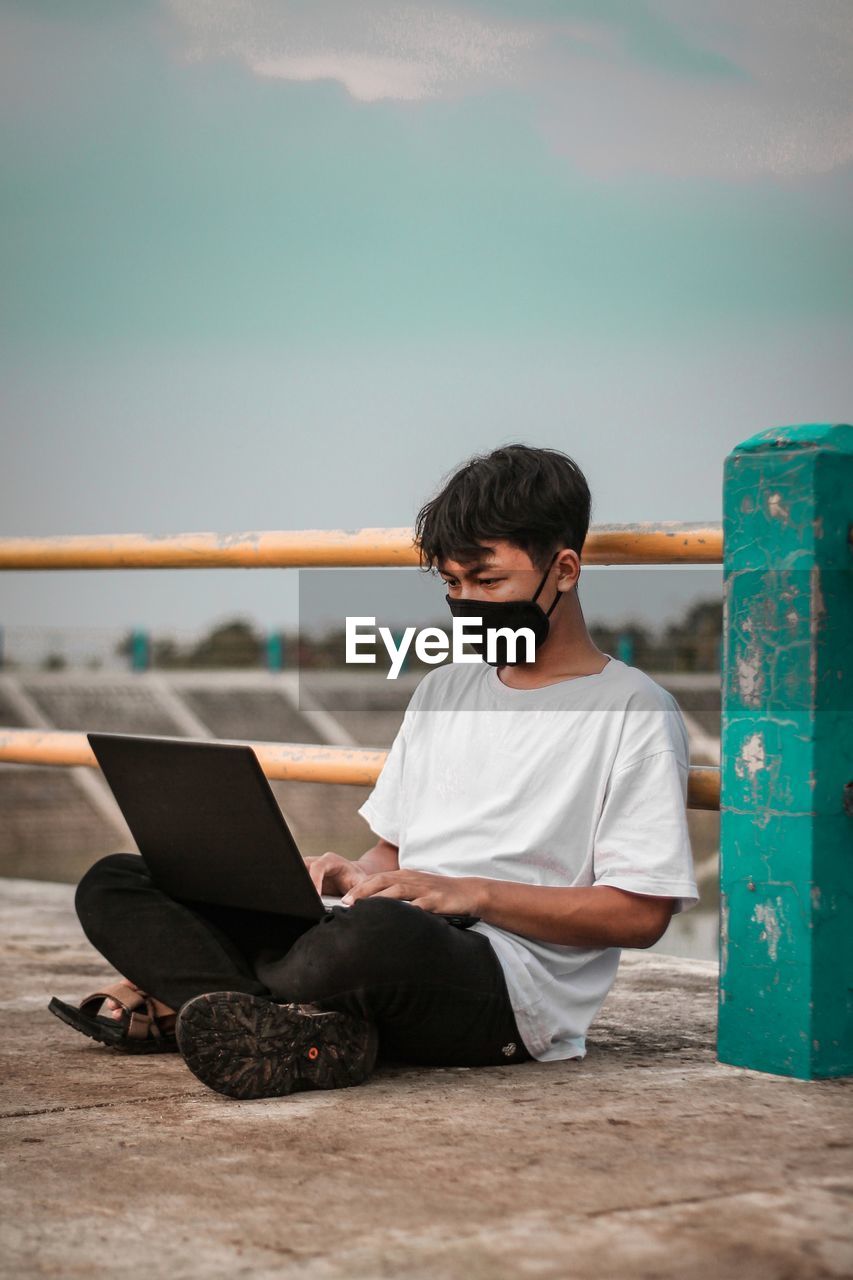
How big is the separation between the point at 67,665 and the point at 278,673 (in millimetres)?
3363

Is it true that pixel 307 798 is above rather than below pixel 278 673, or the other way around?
below

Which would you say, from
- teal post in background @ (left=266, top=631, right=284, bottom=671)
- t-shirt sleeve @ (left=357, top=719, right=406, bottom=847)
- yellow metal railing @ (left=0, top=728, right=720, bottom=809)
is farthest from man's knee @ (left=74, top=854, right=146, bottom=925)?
teal post in background @ (left=266, top=631, right=284, bottom=671)

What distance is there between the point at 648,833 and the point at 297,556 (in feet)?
3.00

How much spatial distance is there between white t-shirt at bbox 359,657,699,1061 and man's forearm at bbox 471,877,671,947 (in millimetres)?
31

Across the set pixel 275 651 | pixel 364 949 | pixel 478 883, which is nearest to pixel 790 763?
pixel 478 883

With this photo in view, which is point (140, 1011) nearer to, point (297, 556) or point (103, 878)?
point (103, 878)

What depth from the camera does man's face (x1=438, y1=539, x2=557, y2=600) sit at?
208cm

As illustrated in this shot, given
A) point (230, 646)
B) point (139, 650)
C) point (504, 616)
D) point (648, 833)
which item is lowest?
point (648, 833)

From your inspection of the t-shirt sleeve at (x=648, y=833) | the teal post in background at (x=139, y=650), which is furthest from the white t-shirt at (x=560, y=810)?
the teal post in background at (x=139, y=650)

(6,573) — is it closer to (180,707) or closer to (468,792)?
(468,792)

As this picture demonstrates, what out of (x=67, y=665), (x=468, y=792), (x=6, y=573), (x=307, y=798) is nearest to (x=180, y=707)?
(x=67, y=665)

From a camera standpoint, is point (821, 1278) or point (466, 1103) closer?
point (821, 1278)

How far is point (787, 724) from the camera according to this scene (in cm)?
188

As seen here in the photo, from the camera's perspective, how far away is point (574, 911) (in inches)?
76.0
